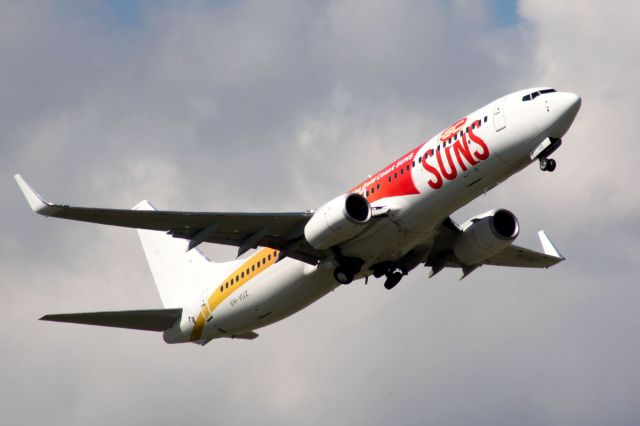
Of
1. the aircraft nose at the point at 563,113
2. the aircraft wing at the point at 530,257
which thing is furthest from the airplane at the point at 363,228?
the aircraft wing at the point at 530,257

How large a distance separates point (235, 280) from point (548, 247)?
50.1ft

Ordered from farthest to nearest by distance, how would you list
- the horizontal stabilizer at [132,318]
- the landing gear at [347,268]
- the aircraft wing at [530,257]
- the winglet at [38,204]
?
1. the aircraft wing at [530,257]
2. the horizontal stabilizer at [132,318]
3. the landing gear at [347,268]
4. the winglet at [38,204]

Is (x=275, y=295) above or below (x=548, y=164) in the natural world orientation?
above

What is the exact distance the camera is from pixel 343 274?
4797 cm

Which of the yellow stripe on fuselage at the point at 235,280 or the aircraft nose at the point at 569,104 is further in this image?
the yellow stripe on fuselage at the point at 235,280

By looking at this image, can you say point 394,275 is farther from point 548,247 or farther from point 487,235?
point 548,247

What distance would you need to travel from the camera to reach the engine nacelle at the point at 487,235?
50.4 metres

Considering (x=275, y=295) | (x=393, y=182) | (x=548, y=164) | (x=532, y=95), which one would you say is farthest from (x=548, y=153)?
(x=275, y=295)

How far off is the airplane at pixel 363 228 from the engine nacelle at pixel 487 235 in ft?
0.13

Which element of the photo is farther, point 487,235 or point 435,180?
point 487,235

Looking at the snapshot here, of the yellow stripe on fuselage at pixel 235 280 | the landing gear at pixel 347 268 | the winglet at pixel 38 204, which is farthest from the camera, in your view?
the yellow stripe on fuselage at pixel 235 280

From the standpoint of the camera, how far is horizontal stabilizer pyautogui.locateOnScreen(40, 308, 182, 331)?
50.6m

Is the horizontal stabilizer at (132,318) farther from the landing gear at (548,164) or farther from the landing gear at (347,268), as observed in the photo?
the landing gear at (548,164)

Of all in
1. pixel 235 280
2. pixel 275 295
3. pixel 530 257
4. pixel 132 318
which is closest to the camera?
pixel 275 295
